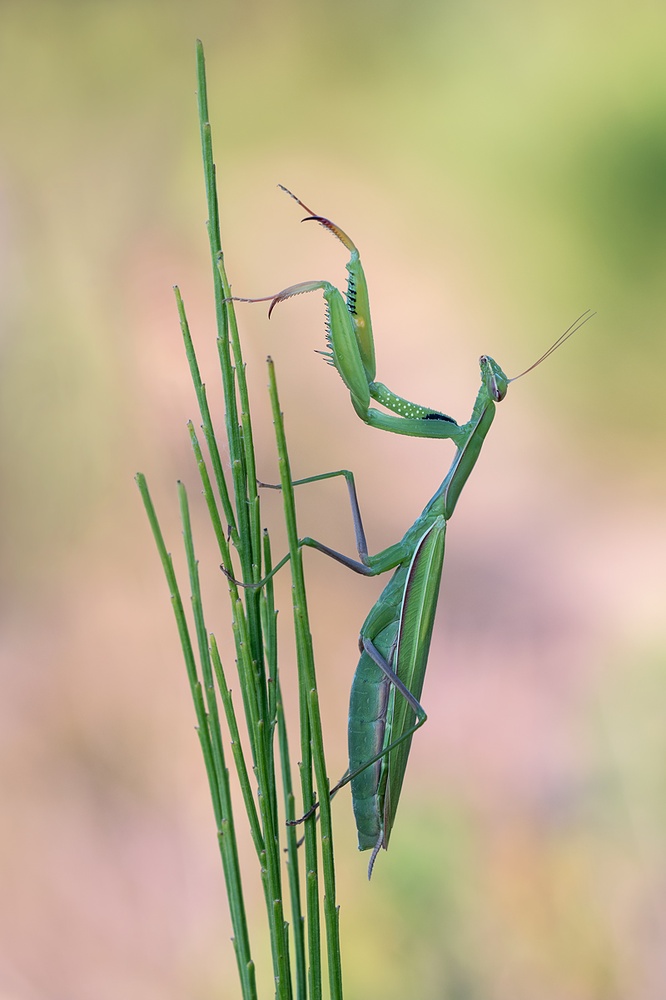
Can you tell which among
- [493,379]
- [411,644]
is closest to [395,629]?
[411,644]

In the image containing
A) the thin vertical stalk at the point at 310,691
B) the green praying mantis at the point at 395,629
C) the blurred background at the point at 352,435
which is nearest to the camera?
the thin vertical stalk at the point at 310,691

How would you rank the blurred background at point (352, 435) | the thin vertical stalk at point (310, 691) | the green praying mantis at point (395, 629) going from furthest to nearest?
the blurred background at point (352, 435)
the green praying mantis at point (395, 629)
the thin vertical stalk at point (310, 691)

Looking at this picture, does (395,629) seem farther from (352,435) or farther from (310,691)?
(352,435)

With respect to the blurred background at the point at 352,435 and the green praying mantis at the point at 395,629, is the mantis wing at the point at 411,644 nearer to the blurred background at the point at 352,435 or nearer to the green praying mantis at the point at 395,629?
the green praying mantis at the point at 395,629

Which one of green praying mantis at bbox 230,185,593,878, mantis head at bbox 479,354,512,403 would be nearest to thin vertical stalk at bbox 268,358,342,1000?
green praying mantis at bbox 230,185,593,878

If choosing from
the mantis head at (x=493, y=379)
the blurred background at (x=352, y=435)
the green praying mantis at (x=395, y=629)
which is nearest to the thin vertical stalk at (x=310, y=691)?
the green praying mantis at (x=395, y=629)

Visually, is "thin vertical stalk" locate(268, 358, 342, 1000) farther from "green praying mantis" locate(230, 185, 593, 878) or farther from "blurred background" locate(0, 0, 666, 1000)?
"blurred background" locate(0, 0, 666, 1000)

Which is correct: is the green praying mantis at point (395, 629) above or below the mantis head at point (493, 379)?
below

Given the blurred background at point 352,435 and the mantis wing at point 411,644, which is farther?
the blurred background at point 352,435
